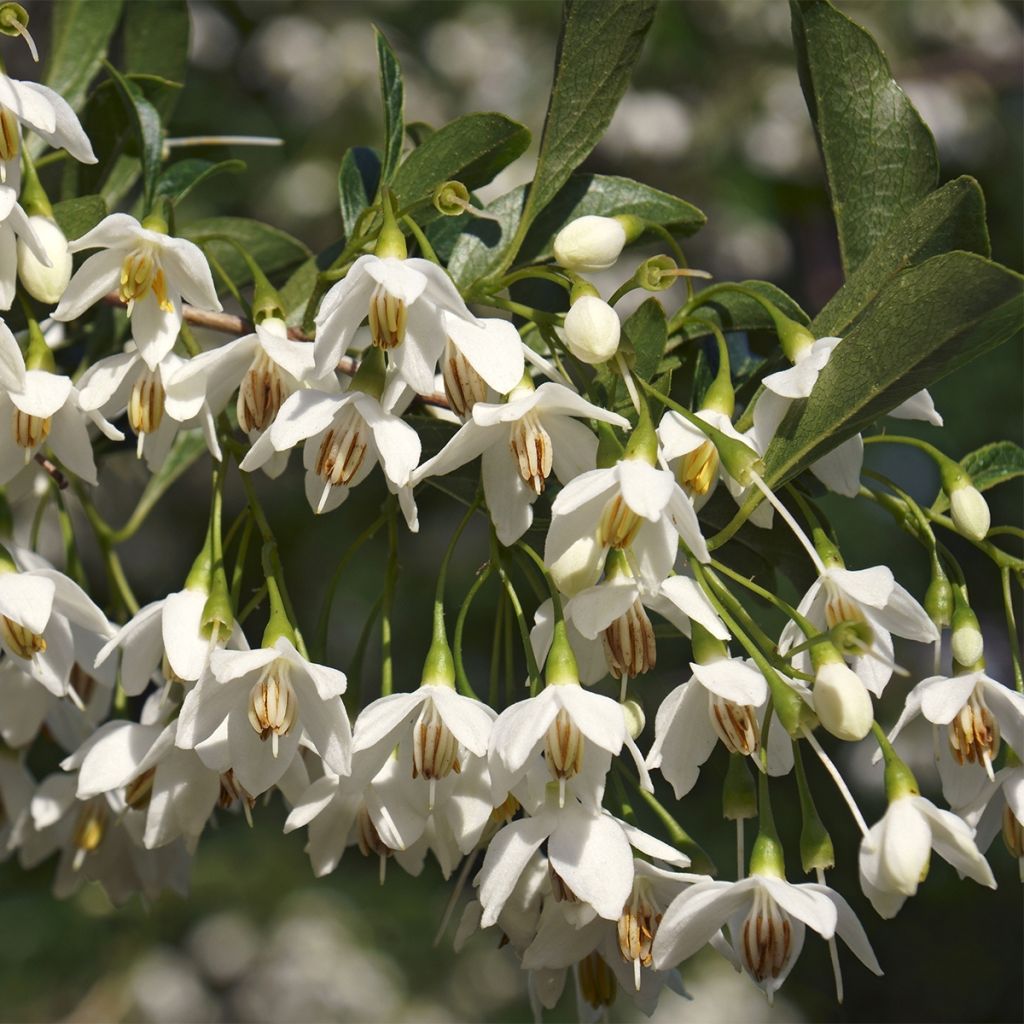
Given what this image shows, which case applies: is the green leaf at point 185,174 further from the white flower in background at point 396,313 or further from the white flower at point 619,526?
the white flower at point 619,526

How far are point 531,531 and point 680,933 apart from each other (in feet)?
1.11

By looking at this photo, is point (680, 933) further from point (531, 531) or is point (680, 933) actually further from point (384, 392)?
point (384, 392)

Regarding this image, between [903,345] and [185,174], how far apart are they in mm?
772

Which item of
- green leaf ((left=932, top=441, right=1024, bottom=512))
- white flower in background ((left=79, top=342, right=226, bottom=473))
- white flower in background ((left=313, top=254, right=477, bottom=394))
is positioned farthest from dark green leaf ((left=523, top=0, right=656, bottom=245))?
green leaf ((left=932, top=441, right=1024, bottom=512))

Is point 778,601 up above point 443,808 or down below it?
above

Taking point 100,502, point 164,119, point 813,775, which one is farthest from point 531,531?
point 813,775

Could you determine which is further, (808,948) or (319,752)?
(808,948)

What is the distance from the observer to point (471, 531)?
521 cm

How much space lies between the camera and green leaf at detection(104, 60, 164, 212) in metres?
1.20

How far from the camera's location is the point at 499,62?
5379 mm

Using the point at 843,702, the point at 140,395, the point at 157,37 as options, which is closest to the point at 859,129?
the point at 843,702

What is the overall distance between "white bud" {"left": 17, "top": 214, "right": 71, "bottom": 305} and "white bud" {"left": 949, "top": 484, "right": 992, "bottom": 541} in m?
0.73

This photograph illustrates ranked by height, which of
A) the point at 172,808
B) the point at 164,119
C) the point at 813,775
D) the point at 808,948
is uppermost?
the point at 164,119

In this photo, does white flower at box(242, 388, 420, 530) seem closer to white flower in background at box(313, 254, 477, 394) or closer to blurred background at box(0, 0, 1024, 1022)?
white flower in background at box(313, 254, 477, 394)
